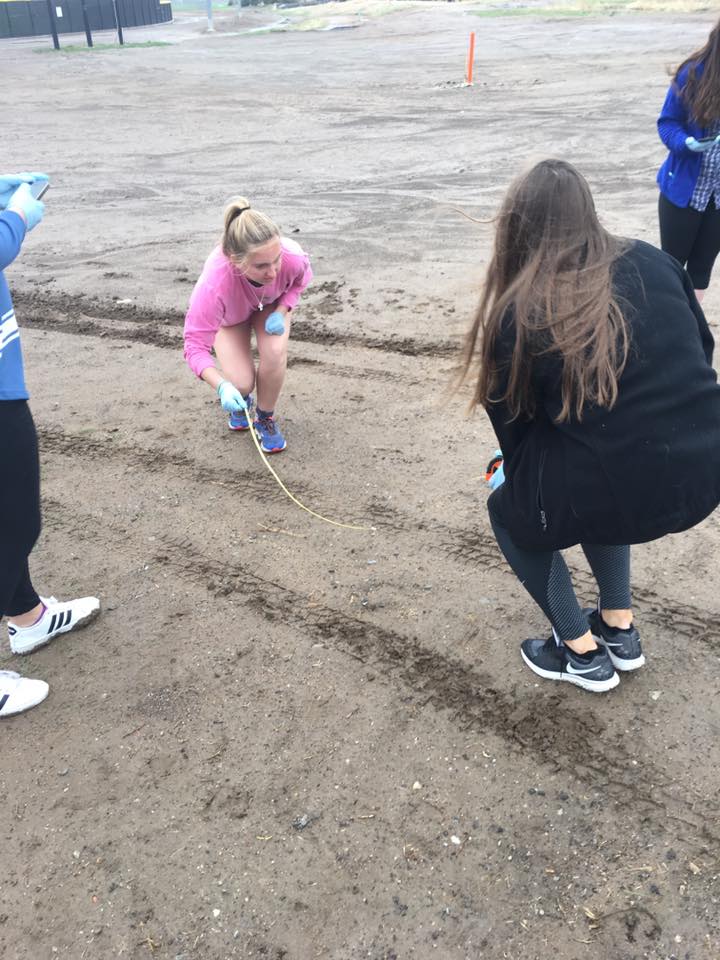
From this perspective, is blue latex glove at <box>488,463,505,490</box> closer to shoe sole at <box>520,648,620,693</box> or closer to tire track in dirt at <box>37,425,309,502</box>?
shoe sole at <box>520,648,620,693</box>

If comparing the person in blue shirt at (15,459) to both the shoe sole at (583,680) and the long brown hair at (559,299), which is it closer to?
the long brown hair at (559,299)

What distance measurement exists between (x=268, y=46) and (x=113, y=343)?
80.9 ft

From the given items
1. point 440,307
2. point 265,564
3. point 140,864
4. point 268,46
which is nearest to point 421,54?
point 268,46

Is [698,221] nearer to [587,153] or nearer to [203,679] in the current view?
[203,679]

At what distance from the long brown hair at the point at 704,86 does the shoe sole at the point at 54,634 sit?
3777 millimetres

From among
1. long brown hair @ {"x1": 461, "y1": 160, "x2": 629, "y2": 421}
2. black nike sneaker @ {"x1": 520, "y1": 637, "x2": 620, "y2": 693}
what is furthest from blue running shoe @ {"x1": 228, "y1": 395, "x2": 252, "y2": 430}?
long brown hair @ {"x1": 461, "y1": 160, "x2": 629, "y2": 421}

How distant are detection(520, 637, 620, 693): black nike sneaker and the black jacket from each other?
0.59 metres

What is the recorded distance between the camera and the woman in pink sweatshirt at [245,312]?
349 centimetres

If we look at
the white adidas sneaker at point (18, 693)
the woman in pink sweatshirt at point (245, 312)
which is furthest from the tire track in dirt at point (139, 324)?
the white adidas sneaker at point (18, 693)

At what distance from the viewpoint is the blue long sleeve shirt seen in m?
2.23

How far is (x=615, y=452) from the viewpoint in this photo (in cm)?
194

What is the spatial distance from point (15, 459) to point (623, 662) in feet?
6.87

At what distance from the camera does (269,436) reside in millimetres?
4102

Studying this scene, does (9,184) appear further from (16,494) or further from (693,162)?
(693,162)
